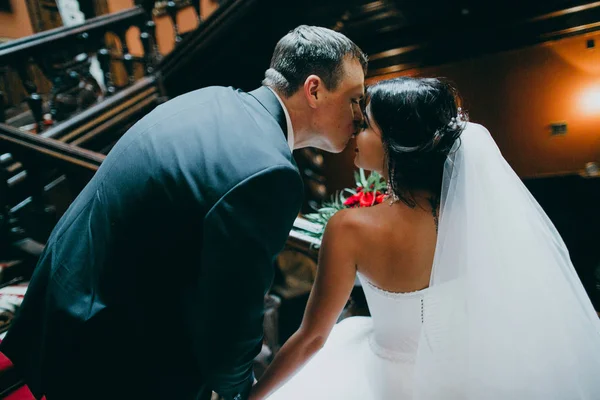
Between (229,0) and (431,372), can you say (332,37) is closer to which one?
(431,372)

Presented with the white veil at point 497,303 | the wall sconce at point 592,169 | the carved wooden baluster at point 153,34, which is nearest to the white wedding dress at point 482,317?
the white veil at point 497,303

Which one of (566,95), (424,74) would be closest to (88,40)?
(424,74)

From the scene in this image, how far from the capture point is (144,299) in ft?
3.69

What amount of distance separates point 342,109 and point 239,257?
84cm

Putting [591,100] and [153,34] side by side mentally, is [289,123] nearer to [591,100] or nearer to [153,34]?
[591,100]

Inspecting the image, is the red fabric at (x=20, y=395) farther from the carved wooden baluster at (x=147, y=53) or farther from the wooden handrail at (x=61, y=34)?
the carved wooden baluster at (x=147, y=53)

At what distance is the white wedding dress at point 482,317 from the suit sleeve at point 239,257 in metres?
0.74

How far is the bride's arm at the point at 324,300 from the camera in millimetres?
1539

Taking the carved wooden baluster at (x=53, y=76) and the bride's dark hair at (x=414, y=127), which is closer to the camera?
the bride's dark hair at (x=414, y=127)

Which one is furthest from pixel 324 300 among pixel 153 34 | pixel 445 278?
pixel 153 34

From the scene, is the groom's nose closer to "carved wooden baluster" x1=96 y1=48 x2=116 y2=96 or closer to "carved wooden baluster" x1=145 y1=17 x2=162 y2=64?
"carved wooden baluster" x1=96 y1=48 x2=116 y2=96

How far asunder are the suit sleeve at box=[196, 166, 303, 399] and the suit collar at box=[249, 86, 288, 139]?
1.15 ft

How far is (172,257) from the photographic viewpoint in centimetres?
111

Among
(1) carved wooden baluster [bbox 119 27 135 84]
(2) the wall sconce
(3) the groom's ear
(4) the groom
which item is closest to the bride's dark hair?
(3) the groom's ear
